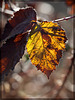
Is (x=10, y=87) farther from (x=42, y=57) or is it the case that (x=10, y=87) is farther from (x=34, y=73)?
(x=42, y=57)

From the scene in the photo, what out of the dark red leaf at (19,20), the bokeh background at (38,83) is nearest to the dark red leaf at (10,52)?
the dark red leaf at (19,20)

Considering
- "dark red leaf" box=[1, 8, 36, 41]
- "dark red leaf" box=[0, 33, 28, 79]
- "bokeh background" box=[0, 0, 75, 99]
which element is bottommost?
"bokeh background" box=[0, 0, 75, 99]

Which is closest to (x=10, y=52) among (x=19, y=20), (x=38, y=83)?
(x=19, y=20)

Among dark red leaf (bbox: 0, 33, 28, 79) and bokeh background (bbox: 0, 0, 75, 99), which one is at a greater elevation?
dark red leaf (bbox: 0, 33, 28, 79)

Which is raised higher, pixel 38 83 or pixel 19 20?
pixel 19 20

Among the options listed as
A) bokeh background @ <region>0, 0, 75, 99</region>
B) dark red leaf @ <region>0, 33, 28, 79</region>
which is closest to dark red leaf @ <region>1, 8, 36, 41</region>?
Answer: dark red leaf @ <region>0, 33, 28, 79</region>

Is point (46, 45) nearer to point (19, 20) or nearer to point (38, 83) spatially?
point (19, 20)

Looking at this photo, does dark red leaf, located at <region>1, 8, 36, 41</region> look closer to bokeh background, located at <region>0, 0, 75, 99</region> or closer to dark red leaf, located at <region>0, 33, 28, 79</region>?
dark red leaf, located at <region>0, 33, 28, 79</region>

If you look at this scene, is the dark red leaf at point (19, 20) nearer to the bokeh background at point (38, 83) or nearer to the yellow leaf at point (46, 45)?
the yellow leaf at point (46, 45)
